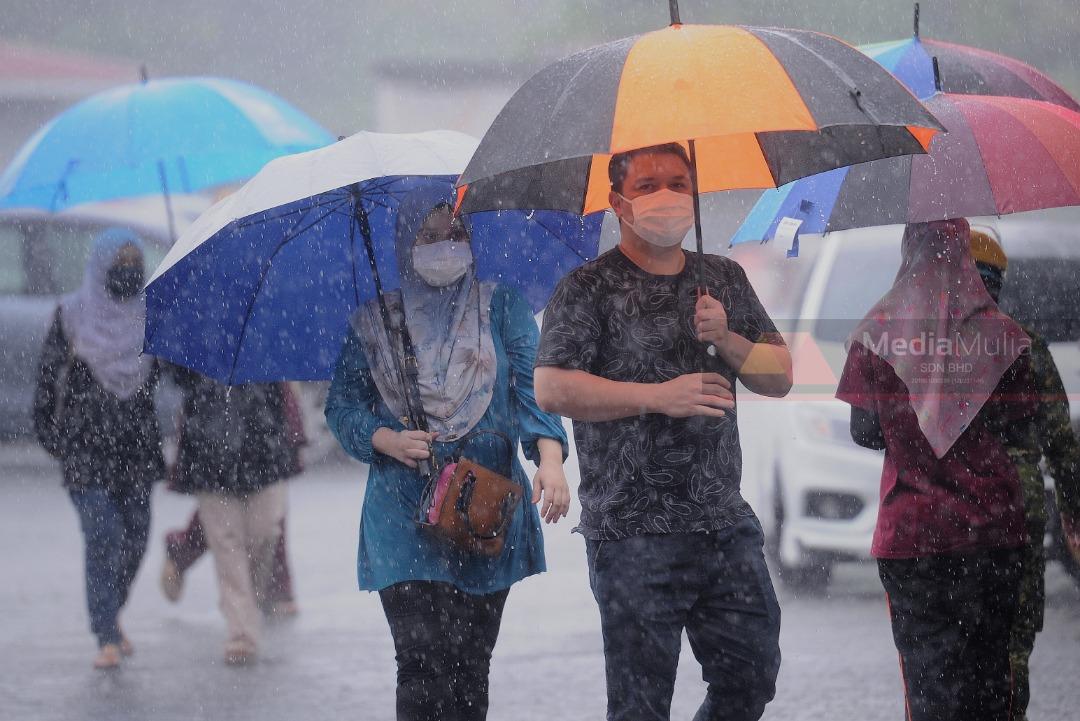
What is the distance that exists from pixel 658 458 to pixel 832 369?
4108 mm

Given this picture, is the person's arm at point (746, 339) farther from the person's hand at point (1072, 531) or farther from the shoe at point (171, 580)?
the shoe at point (171, 580)

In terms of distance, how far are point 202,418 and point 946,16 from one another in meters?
18.1

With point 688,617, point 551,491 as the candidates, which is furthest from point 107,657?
point 688,617

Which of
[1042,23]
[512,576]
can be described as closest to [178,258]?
[512,576]

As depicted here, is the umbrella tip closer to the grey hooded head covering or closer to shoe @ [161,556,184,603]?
the grey hooded head covering

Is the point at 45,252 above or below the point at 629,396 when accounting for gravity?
above

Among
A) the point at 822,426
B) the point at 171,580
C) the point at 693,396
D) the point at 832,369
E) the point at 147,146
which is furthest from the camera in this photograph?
the point at 832,369

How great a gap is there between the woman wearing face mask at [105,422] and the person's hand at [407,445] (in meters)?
2.91

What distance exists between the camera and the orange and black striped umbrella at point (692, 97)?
138 inches

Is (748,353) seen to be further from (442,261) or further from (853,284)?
(853,284)

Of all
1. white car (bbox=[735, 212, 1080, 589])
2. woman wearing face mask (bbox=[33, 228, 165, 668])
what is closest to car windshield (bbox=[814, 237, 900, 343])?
white car (bbox=[735, 212, 1080, 589])

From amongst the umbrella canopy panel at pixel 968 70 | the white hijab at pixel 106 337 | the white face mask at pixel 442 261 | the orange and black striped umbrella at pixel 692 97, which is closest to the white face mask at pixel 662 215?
the orange and black striped umbrella at pixel 692 97

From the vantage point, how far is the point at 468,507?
4211 mm

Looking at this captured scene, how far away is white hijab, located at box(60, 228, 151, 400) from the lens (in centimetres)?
695
